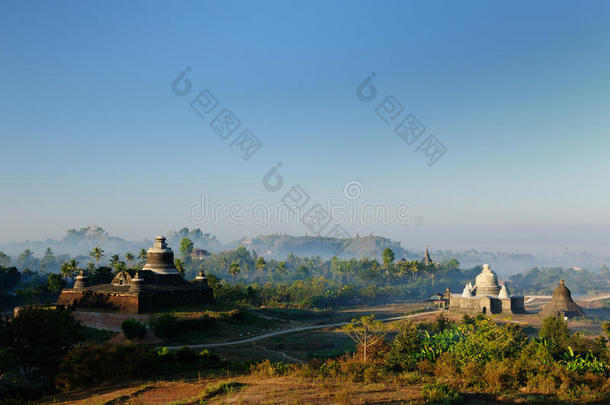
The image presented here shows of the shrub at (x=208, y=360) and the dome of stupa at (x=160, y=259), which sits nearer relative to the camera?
the shrub at (x=208, y=360)

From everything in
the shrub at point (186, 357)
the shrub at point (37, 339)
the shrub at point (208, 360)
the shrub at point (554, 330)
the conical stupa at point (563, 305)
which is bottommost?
the conical stupa at point (563, 305)

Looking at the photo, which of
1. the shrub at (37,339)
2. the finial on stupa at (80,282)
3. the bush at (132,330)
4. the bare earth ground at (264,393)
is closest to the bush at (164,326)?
the bush at (132,330)

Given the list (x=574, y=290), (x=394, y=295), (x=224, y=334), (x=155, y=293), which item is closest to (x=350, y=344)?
(x=224, y=334)

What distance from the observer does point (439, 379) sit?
19094mm

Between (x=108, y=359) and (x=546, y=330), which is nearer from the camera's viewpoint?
(x=108, y=359)

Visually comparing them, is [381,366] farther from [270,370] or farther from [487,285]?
[487,285]

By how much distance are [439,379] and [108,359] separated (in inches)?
601

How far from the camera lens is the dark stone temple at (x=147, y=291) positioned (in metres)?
43.0

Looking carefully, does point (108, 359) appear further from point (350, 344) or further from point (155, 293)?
point (350, 344)

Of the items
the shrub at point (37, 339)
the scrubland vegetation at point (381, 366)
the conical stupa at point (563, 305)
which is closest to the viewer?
the scrubland vegetation at point (381, 366)

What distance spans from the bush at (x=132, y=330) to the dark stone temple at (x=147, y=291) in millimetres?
5296

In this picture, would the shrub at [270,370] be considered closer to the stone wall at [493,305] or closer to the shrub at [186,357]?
the shrub at [186,357]

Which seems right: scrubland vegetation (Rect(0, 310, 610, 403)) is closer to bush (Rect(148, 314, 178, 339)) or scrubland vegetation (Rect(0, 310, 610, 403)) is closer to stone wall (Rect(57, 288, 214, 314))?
bush (Rect(148, 314, 178, 339))

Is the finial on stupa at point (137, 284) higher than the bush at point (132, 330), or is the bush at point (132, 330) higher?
the finial on stupa at point (137, 284)
